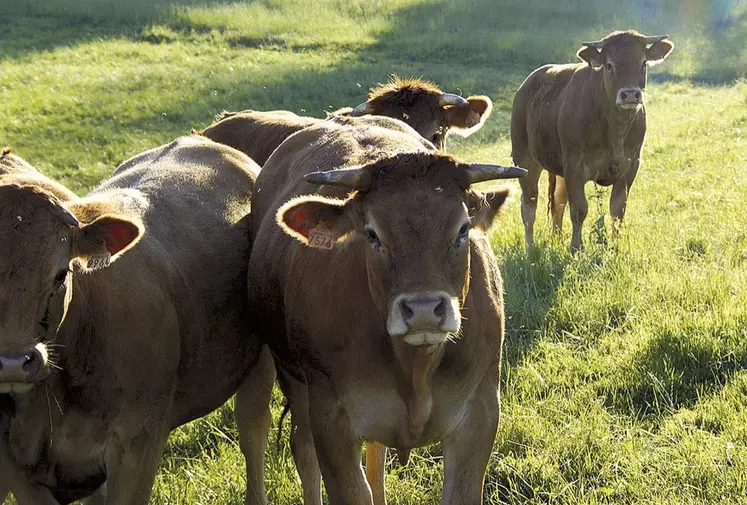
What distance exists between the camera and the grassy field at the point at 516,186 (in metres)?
5.34

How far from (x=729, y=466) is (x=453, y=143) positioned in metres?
15.7

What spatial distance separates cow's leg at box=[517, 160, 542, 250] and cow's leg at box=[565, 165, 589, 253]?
457mm

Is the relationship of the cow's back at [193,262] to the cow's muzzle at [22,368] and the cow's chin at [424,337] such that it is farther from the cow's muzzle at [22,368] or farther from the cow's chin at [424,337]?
the cow's chin at [424,337]

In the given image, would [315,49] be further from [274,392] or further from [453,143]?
[274,392]

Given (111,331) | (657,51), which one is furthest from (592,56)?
(111,331)

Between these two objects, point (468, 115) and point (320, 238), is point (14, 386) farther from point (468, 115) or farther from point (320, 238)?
point (468, 115)

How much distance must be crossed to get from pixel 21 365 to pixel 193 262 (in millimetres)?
1765

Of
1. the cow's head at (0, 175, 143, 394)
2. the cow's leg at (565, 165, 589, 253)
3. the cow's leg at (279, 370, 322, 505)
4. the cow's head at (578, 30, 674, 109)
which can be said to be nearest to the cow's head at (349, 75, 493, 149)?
the cow's leg at (565, 165, 589, 253)

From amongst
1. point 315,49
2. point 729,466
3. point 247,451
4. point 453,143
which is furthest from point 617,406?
point 315,49

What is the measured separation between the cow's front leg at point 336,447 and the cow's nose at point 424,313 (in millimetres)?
893

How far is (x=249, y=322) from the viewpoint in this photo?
5695 mm

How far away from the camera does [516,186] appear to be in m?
7.17

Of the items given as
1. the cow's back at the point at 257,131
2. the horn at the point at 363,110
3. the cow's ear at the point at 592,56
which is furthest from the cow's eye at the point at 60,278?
the cow's ear at the point at 592,56

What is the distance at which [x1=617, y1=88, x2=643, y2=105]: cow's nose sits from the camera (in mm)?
9953
